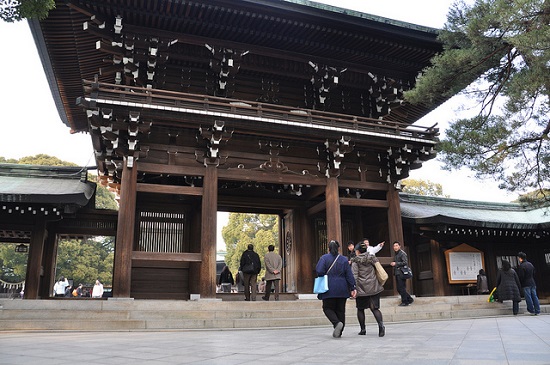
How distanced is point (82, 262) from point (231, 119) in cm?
2951

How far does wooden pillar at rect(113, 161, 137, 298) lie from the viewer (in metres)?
11.2

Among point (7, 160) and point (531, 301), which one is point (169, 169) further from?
point (7, 160)

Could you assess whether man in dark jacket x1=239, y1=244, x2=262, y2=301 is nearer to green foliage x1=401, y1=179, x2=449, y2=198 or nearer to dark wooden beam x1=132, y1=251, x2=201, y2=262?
dark wooden beam x1=132, y1=251, x2=201, y2=262

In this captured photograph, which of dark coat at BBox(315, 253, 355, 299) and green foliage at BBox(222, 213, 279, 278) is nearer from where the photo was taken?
dark coat at BBox(315, 253, 355, 299)

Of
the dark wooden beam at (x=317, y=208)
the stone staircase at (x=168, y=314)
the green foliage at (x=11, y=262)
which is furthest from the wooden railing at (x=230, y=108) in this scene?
the green foliage at (x=11, y=262)

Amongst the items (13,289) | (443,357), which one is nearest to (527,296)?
(443,357)

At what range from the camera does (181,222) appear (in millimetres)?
14383

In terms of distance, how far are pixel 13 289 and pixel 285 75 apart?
3048cm

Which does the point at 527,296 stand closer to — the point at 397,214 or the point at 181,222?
the point at 397,214

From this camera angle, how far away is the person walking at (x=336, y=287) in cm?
730

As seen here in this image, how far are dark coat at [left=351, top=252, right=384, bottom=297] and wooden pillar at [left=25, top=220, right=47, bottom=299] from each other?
401 inches

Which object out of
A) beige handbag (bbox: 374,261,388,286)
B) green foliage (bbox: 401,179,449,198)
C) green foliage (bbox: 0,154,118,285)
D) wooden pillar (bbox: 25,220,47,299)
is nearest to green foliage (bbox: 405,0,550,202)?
beige handbag (bbox: 374,261,388,286)

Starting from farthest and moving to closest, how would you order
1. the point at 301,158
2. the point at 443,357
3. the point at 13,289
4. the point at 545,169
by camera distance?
the point at 13,289, the point at 301,158, the point at 545,169, the point at 443,357

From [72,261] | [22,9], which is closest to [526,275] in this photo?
[22,9]
